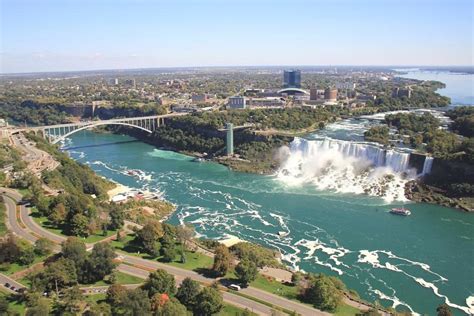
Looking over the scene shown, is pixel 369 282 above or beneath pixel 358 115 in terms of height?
beneath

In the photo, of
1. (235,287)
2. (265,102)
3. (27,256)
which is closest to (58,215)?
(27,256)

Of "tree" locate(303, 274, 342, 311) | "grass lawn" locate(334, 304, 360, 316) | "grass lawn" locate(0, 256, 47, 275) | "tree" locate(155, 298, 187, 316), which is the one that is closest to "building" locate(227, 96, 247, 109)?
"grass lawn" locate(0, 256, 47, 275)

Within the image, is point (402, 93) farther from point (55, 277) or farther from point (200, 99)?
point (55, 277)

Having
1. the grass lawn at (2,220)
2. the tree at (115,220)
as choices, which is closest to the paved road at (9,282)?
the grass lawn at (2,220)

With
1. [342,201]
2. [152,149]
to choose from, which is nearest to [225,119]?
[152,149]

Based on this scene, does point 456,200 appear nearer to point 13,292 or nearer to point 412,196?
point 412,196

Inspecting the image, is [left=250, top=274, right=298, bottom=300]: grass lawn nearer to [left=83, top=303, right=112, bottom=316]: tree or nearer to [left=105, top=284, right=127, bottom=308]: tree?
[left=105, top=284, right=127, bottom=308]: tree

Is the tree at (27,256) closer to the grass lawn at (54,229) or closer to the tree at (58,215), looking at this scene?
the grass lawn at (54,229)
